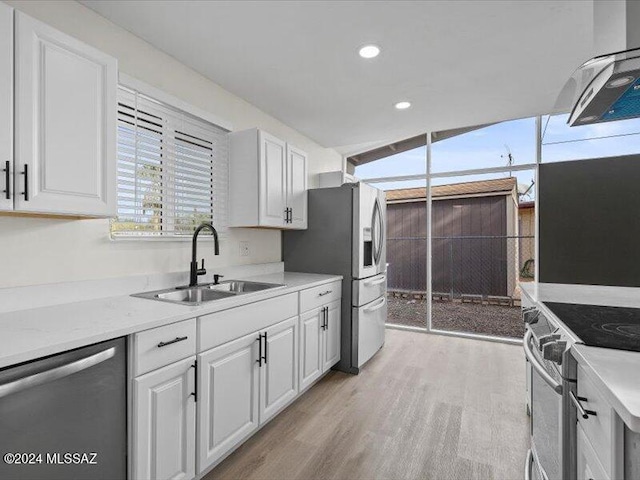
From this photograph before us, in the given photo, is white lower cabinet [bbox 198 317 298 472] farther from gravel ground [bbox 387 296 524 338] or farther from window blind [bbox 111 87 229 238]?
gravel ground [bbox 387 296 524 338]

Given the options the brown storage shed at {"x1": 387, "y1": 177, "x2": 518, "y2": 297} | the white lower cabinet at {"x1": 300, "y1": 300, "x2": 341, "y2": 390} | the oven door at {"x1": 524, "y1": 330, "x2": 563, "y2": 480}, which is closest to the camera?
the oven door at {"x1": 524, "y1": 330, "x2": 563, "y2": 480}

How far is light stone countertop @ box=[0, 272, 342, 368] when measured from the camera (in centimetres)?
100

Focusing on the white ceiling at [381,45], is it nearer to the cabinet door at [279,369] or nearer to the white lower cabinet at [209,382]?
the white lower cabinet at [209,382]

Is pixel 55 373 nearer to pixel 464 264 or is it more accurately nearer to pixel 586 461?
pixel 586 461

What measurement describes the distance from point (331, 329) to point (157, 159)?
192 centimetres

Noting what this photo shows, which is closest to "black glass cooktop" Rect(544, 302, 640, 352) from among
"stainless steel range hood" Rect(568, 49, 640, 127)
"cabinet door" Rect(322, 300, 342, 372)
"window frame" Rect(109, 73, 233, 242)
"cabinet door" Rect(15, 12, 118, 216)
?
"stainless steel range hood" Rect(568, 49, 640, 127)

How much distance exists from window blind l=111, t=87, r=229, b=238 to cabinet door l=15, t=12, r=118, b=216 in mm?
445

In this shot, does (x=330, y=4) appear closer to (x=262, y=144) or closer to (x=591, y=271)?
(x=262, y=144)

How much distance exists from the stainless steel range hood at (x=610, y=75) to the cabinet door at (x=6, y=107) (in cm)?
223

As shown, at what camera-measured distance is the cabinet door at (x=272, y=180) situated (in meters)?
2.68

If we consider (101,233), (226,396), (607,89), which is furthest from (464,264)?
(101,233)

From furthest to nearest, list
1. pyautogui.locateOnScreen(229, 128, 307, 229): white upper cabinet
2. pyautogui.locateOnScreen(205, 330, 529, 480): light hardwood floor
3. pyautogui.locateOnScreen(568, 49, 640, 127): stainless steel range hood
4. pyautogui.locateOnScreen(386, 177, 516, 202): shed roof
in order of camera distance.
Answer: pyautogui.locateOnScreen(386, 177, 516, 202): shed roof → pyautogui.locateOnScreen(229, 128, 307, 229): white upper cabinet → pyautogui.locateOnScreen(205, 330, 529, 480): light hardwood floor → pyautogui.locateOnScreen(568, 49, 640, 127): stainless steel range hood

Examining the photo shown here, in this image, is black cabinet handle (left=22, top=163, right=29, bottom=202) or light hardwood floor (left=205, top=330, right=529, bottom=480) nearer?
black cabinet handle (left=22, top=163, right=29, bottom=202)

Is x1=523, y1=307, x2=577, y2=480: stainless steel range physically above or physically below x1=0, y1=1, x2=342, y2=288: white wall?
below
